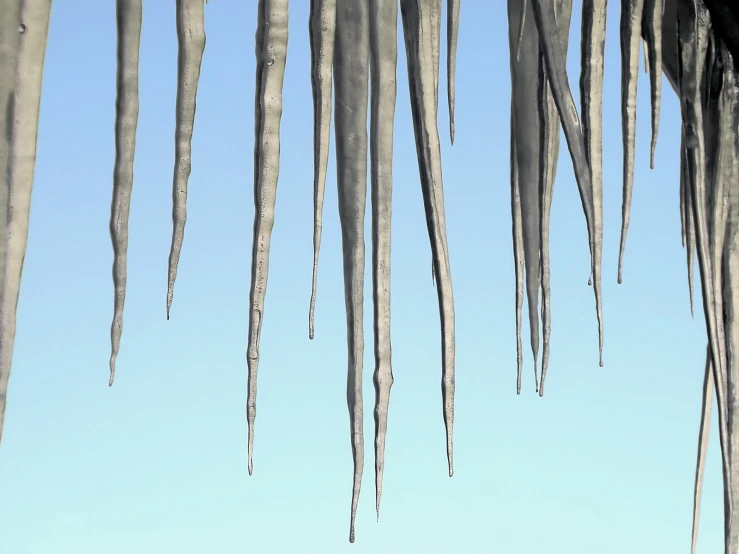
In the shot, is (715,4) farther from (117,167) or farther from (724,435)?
(117,167)

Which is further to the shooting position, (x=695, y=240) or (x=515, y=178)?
(x=695, y=240)

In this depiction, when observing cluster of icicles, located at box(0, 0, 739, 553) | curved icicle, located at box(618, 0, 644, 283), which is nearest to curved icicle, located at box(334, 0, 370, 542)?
cluster of icicles, located at box(0, 0, 739, 553)

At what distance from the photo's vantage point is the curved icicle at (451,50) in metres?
1.25

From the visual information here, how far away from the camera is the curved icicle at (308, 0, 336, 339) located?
96 centimetres

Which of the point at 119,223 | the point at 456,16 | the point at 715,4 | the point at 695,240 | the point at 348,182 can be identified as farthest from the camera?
the point at 715,4

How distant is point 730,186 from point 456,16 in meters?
0.60

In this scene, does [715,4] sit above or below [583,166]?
above

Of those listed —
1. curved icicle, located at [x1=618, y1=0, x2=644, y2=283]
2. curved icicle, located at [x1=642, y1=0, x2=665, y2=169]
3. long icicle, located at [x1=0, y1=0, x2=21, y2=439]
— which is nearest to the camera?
long icicle, located at [x1=0, y1=0, x2=21, y2=439]

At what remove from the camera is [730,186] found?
158 cm

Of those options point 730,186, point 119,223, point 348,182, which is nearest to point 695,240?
point 730,186

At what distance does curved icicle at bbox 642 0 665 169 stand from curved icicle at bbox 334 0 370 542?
0.54 m

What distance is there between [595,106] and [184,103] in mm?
577

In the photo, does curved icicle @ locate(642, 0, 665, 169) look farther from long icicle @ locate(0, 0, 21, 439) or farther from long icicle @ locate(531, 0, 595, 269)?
long icicle @ locate(0, 0, 21, 439)

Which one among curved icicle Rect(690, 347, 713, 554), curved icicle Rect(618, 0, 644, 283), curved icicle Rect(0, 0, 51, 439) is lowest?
curved icicle Rect(690, 347, 713, 554)
